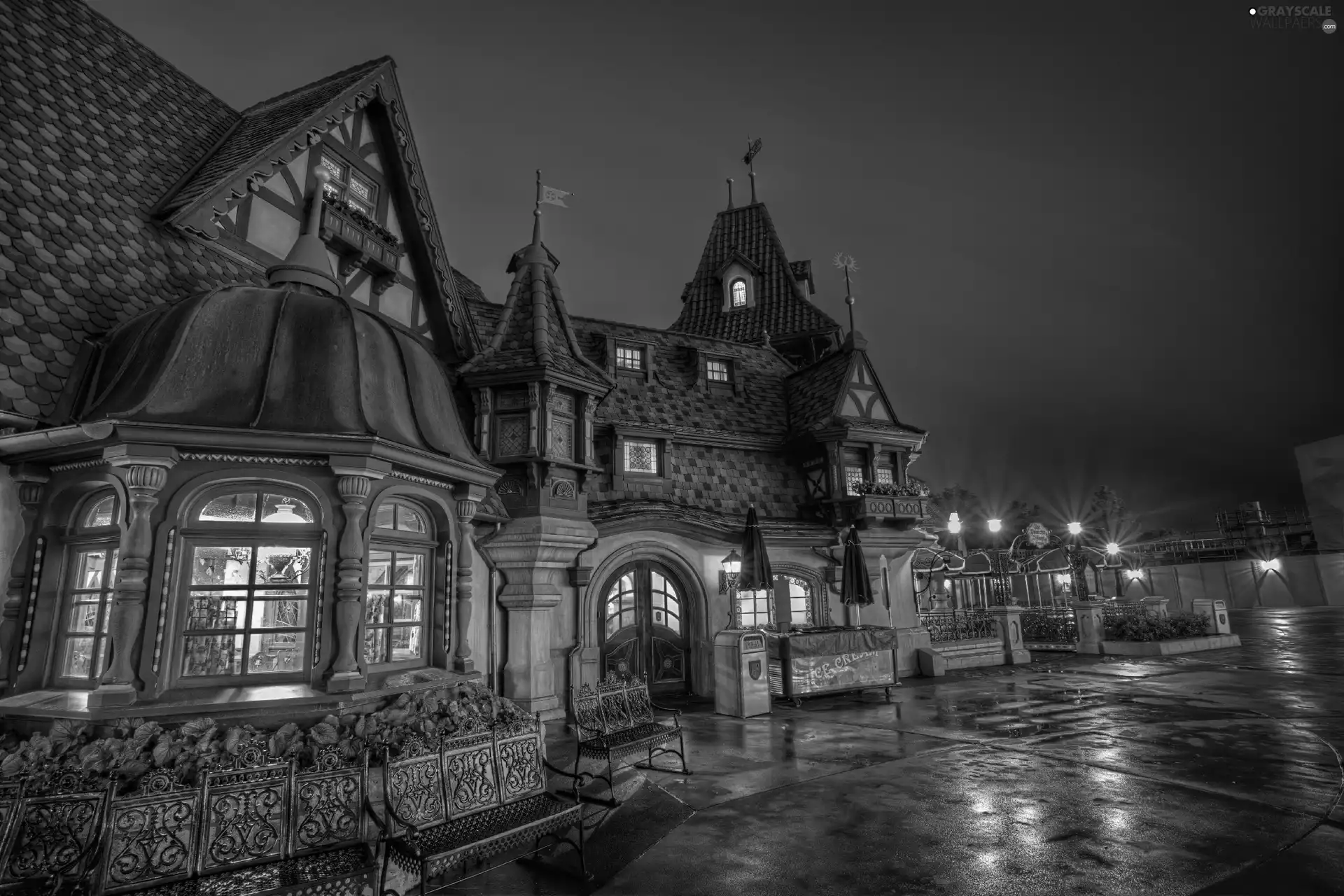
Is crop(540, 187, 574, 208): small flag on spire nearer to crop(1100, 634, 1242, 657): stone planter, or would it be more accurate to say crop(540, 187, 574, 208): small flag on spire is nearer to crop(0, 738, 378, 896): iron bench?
crop(0, 738, 378, 896): iron bench

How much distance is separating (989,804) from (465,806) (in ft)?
16.6

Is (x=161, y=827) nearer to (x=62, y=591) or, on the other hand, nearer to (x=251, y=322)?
(x=62, y=591)

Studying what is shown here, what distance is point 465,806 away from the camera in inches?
218

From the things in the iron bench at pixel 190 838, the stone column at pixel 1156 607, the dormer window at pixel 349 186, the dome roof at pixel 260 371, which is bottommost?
the iron bench at pixel 190 838

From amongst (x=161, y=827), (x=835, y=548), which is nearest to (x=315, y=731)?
(x=161, y=827)

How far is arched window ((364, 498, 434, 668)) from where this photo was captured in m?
7.80

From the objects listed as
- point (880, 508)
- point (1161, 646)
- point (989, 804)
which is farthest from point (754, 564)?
point (1161, 646)

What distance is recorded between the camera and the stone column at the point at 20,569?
6590 millimetres

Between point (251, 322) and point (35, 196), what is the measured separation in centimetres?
285

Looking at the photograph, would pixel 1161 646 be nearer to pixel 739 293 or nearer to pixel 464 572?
pixel 739 293

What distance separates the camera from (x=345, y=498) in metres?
7.09

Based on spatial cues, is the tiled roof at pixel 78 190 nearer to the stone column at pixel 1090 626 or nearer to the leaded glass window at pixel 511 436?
the leaded glass window at pixel 511 436

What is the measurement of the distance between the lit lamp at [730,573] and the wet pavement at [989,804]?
3.13 m

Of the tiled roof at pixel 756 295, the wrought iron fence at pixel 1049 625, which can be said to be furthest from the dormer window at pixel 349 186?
the wrought iron fence at pixel 1049 625
